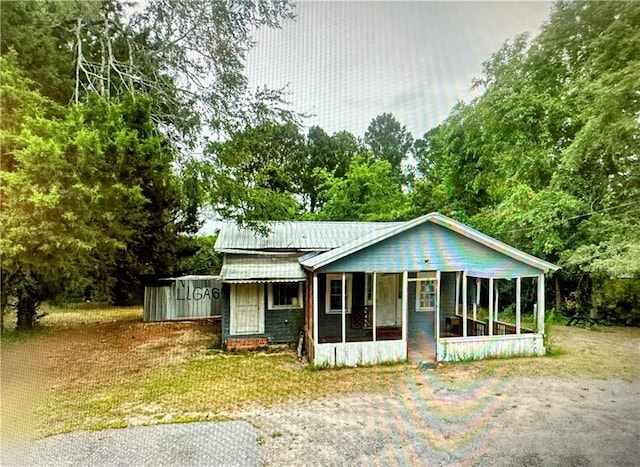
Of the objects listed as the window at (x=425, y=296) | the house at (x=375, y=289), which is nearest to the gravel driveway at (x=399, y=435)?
the house at (x=375, y=289)

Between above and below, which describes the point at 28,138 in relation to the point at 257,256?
above

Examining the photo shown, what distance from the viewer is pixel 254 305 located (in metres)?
7.86

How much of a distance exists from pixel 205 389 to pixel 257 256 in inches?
140

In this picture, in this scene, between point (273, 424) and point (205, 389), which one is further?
point (205, 389)

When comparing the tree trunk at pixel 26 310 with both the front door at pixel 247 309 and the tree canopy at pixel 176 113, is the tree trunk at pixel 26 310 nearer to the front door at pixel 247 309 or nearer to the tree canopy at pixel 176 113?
the tree canopy at pixel 176 113

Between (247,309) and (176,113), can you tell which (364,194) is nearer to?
(247,309)

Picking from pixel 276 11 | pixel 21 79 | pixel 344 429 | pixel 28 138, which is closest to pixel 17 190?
pixel 28 138

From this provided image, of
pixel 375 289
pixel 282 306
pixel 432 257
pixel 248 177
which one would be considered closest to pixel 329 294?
pixel 282 306

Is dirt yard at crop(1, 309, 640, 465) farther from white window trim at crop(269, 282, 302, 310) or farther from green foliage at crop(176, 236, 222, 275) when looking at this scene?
green foliage at crop(176, 236, 222, 275)

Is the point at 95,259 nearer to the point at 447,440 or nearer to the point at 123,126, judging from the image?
the point at 123,126

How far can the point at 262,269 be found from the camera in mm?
7578

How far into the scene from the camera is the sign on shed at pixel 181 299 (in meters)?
10.9

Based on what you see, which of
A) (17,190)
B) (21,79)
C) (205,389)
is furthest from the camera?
(205,389)

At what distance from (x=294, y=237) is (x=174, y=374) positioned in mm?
4250
